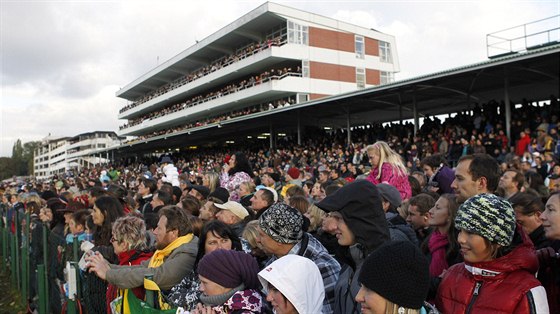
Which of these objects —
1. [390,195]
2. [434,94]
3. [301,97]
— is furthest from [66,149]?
[390,195]

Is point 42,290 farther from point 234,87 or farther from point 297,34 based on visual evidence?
point 234,87

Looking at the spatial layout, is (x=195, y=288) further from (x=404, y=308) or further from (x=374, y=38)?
(x=374, y=38)

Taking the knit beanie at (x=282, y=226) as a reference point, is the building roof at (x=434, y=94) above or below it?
above

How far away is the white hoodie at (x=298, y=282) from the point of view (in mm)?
2494

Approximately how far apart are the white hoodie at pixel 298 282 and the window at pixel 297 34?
3354 cm

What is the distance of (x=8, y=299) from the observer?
852cm

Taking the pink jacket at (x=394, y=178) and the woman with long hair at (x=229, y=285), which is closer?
the woman with long hair at (x=229, y=285)

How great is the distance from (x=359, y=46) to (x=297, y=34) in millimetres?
8345

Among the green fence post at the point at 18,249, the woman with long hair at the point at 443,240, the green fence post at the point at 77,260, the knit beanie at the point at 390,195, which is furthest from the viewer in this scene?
the green fence post at the point at 18,249

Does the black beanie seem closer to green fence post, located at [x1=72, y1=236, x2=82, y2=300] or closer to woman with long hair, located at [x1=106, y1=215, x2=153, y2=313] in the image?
woman with long hair, located at [x1=106, y1=215, x2=153, y2=313]

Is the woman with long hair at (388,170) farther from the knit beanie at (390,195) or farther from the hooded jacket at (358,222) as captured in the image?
the hooded jacket at (358,222)

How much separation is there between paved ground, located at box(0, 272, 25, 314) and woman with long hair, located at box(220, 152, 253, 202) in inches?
156

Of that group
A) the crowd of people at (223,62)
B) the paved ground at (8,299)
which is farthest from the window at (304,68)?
the paved ground at (8,299)

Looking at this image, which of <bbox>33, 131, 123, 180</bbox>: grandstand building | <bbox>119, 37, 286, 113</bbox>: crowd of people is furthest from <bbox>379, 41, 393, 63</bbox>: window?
<bbox>33, 131, 123, 180</bbox>: grandstand building
